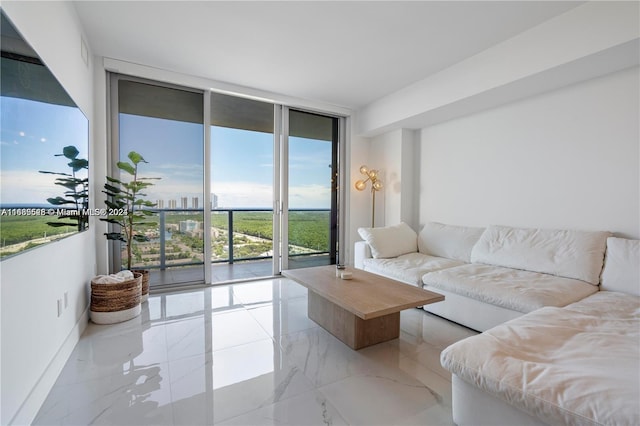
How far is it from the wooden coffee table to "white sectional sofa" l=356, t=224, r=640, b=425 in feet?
1.65

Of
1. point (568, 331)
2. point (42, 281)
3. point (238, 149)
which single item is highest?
point (238, 149)

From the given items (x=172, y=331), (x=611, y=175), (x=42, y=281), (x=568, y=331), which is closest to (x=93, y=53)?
(x=42, y=281)

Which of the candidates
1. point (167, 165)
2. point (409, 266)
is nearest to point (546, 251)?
point (409, 266)

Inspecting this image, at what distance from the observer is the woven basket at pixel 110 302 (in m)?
2.57

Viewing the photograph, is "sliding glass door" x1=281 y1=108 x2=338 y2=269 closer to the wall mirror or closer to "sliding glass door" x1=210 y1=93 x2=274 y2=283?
"sliding glass door" x1=210 y1=93 x2=274 y2=283

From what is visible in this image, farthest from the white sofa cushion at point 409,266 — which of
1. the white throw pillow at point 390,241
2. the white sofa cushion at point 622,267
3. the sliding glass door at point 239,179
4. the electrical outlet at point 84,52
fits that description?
the electrical outlet at point 84,52

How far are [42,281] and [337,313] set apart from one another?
6.17 ft

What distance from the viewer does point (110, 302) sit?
2588 mm

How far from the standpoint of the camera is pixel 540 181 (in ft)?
10.0

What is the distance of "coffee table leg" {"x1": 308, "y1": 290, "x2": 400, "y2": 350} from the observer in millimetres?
2186

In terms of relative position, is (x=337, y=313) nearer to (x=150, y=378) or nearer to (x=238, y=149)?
(x=150, y=378)

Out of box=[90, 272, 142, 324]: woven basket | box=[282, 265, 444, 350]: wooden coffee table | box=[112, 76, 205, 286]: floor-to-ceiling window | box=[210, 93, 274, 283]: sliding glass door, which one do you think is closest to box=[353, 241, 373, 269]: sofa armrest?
box=[282, 265, 444, 350]: wooden coffee table

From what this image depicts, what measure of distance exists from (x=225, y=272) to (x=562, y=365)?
4208 mm

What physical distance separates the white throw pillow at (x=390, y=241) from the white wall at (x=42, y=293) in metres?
2.95
